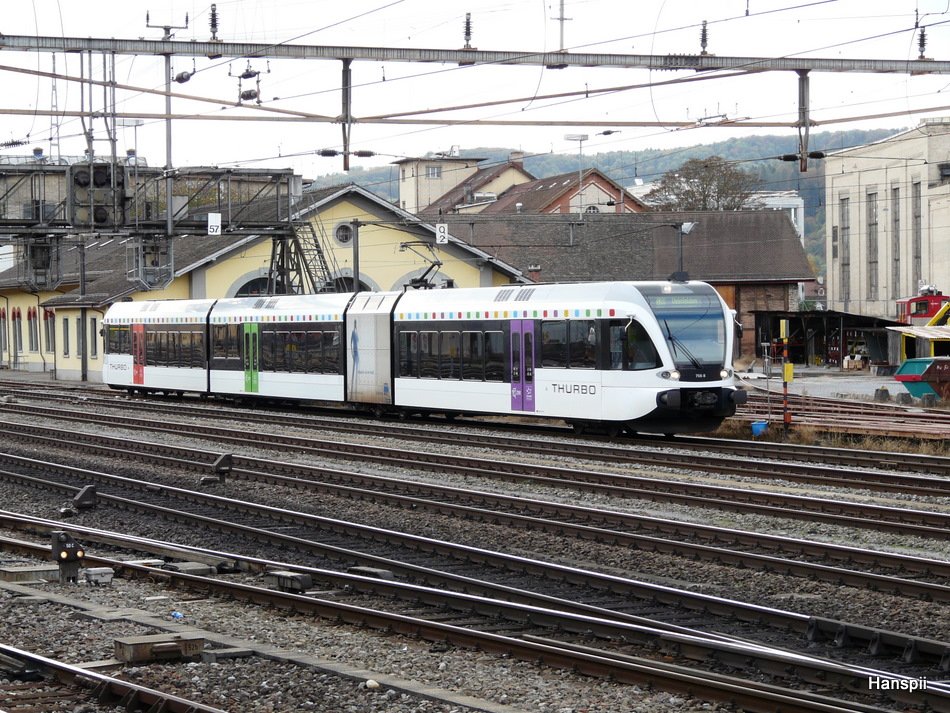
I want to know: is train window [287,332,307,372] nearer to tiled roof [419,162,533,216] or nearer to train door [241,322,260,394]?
train door [241,322,260,394]

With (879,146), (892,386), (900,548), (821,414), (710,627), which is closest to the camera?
(710,627)

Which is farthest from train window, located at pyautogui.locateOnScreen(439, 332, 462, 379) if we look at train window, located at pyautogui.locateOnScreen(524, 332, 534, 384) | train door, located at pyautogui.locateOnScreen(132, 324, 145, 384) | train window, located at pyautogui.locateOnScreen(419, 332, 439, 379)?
train door, located at pyautogui.locateOnScreen(132, 324, 145, 384)

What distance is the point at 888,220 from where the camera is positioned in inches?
3127

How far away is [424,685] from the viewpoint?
8.20 meters

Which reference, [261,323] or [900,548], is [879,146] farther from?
[900,548]

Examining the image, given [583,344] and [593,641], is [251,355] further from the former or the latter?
[593,641]

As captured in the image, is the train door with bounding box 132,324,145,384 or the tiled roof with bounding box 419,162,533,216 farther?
the tiled roof with bounding box 419,162,533,216

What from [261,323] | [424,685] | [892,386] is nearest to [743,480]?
[424,685]

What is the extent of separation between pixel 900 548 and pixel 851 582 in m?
2.17

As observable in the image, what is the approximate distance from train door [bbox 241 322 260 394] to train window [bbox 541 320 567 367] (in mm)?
11834

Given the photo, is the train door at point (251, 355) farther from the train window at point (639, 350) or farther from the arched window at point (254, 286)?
the arched window at point (254, 286)

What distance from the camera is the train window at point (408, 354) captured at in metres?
28.6

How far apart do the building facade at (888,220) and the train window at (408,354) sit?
149 feet

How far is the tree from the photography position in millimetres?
88000
